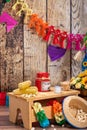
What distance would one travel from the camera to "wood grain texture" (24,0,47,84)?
208cm

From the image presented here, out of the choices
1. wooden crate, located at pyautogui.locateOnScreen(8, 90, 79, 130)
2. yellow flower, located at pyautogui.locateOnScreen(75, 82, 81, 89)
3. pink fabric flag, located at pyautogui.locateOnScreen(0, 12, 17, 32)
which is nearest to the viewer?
wooden crate, located at pyautogui.locateOnScreen(8, 90, 79, 130)

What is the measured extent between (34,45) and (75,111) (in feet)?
2.21

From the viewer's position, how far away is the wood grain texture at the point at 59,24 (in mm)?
2113

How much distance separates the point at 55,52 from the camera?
2.14 m

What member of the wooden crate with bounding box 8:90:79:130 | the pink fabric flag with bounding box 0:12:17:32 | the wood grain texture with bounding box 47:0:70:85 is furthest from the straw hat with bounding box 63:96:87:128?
the pink fabric flag with bounding box 0:12:17:32

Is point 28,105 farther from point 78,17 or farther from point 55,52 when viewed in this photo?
point 78,17

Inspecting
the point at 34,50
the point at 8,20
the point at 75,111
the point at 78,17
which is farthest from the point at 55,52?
the point at 75,111

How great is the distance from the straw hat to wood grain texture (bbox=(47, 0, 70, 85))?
52cm

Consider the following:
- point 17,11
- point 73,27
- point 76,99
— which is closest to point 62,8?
point 73,27

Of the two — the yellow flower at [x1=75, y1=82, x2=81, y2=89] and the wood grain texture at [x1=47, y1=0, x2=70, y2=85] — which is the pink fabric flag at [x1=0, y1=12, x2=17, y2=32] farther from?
the yellow flower at [x1=75, y1=82, x2=81, y2=89]

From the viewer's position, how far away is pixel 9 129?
4.99 ft

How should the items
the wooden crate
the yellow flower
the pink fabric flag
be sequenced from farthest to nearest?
the pink fabric flag → the yellow flower → the wooden crate

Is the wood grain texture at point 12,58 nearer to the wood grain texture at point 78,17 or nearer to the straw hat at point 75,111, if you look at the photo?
the wood grain texture at point 78,17

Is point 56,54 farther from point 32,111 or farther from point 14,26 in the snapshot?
point 32,111
